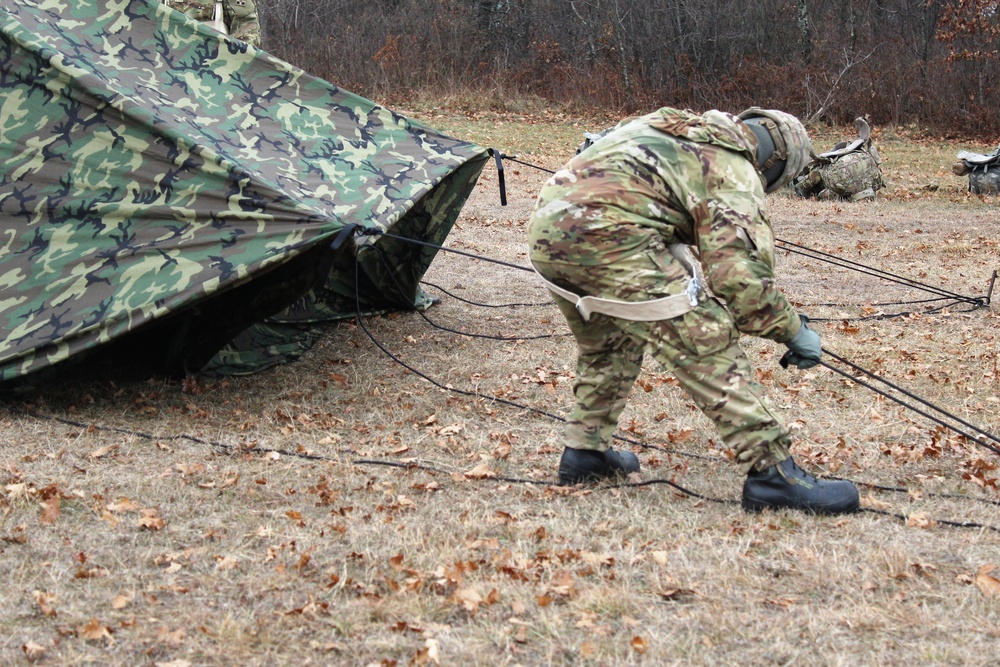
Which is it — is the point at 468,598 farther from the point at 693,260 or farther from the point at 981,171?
the point at 981,171

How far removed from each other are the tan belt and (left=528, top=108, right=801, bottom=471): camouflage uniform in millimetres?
26

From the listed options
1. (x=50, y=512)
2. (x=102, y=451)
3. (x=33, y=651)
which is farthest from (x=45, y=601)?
(x=102, y=451)

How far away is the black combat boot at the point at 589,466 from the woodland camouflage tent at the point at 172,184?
1.76 metres

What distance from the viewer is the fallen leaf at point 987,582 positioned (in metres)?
3.62

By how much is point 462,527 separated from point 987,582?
1845 millimetres

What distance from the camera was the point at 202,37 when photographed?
7020mm

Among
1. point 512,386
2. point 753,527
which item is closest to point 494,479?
point 753,527

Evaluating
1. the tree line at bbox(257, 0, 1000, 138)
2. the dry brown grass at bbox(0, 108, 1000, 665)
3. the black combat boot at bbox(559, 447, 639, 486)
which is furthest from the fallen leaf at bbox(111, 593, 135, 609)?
the tree line at bbox(257, 0, 1000, 138)

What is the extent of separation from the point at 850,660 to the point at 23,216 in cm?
486

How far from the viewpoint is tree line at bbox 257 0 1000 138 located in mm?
22328

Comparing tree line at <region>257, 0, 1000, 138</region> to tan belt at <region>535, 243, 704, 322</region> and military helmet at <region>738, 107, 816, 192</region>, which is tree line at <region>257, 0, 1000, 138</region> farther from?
tan belt at <region>535, 243, 704, 322</region>

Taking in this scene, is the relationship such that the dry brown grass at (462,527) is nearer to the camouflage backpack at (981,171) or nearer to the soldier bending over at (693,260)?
the soldier bending over at (693,260)

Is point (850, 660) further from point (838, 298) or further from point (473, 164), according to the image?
point (838, 298)

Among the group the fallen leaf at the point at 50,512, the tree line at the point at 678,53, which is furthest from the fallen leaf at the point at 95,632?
the tree line at the point at 678,53
